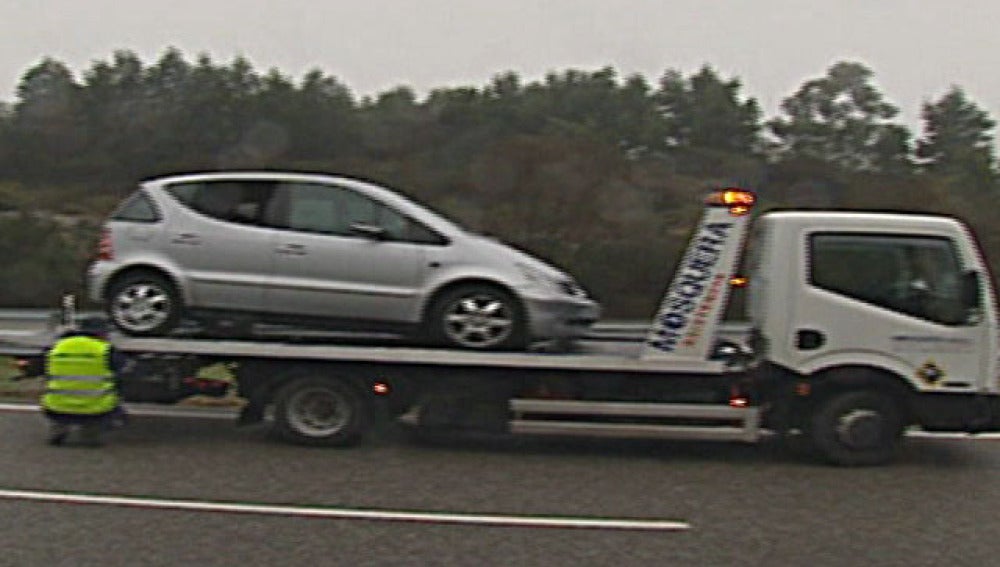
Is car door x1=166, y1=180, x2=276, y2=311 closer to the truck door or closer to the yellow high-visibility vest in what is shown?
the yellow high-visibility vest

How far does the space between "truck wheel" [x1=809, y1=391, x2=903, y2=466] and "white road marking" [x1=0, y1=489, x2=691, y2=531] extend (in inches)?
93.2

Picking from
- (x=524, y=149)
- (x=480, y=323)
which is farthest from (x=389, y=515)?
(x=524, y=149)

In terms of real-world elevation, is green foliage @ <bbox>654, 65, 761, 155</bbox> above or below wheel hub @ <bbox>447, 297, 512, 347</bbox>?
above

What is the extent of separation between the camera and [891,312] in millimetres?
9914

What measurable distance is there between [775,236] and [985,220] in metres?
19.0

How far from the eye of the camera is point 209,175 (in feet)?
35.6

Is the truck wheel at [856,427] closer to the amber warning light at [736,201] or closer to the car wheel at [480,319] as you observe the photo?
the amber warning light at [736,201]

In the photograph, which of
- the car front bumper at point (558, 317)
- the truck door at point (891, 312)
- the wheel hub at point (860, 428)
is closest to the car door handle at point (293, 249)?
the car front bumper at point (558, 317)

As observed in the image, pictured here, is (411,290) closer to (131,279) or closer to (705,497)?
(131,279)

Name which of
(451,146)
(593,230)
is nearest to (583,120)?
(451,146)

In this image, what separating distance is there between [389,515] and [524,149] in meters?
25.5

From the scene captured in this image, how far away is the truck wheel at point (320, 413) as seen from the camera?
10.5 metres

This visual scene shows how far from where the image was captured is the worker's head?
10.4 m

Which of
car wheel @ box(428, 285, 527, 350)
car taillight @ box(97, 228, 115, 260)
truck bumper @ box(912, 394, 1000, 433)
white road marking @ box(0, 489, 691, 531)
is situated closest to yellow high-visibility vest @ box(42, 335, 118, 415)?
car taillight @ box(97, 228, 115, 260)
